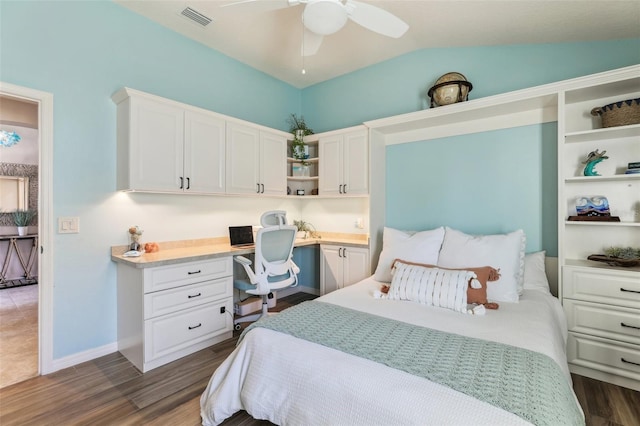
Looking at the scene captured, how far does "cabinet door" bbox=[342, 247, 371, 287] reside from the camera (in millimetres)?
3400

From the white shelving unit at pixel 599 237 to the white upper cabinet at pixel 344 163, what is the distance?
1.78 metres

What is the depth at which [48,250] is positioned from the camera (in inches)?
88.8

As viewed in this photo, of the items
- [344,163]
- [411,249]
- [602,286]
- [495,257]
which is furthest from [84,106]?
[602,286]

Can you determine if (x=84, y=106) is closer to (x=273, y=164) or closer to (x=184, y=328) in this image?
(x=273, y=164)

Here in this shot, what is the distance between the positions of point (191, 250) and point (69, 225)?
0.97 m

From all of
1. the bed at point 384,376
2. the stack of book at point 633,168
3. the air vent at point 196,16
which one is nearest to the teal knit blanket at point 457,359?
the bed at point 384,376

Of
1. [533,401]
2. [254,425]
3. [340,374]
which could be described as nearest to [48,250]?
[254,425]

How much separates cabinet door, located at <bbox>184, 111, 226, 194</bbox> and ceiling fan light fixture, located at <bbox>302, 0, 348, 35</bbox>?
1501mm

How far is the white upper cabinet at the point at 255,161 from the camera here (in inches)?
126

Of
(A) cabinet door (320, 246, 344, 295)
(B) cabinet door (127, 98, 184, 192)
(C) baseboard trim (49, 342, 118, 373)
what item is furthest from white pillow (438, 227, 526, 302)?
(C) baseboard trim (49, 342, 118, 373)

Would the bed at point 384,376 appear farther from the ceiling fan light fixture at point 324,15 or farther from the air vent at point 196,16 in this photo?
the air vent at point 196,16

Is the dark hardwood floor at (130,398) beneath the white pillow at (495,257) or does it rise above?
beneath

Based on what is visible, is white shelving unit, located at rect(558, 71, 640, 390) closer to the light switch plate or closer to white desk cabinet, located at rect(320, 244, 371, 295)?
white desk cabinet, located at rect(320, 244, 371, 295)

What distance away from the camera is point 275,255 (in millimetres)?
2893
